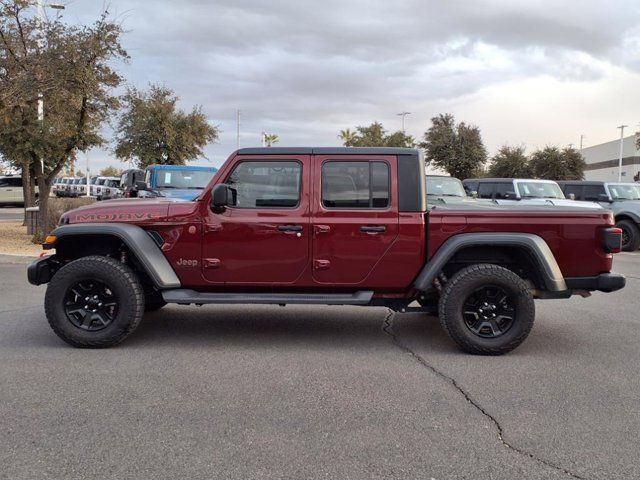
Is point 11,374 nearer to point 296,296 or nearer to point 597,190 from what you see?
point 296,296

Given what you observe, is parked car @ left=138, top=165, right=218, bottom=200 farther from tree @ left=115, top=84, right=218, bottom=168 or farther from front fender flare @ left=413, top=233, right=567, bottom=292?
tree @ left=115, top=84, right=218, bottom=168

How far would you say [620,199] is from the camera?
16328mm

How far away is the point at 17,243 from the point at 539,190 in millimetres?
14150

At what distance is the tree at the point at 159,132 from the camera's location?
28266mm

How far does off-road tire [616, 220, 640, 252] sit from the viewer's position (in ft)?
50.4

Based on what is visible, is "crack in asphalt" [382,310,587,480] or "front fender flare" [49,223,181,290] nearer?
"crack in asphalt" [382,310,587,480]

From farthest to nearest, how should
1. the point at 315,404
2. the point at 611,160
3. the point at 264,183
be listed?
the point at 611,160
the point at 264,183
the point at 315,404

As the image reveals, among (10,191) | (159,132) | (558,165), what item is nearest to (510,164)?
(558,165)

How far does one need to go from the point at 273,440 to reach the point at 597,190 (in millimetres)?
16512

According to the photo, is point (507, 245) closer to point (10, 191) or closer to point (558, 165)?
point (10, 191)

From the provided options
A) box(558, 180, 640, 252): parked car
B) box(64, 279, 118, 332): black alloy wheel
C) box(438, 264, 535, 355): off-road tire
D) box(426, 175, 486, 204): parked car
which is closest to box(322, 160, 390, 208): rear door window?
box(438, 264, 535, 355): off-road tire

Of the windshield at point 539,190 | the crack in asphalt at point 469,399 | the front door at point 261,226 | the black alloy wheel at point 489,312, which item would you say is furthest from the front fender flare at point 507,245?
the windshield at point 539,190

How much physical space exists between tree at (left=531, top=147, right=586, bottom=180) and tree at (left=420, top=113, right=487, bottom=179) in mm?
5990

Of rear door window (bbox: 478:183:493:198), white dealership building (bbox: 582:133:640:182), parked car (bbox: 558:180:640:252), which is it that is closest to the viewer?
parked car (bbox: 558:180:640:252)
